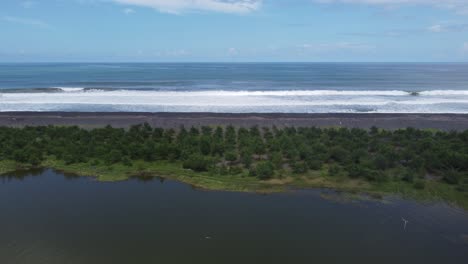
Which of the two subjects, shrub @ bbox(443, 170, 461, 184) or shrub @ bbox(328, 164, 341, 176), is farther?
shrub @ bbox(328, 164, 341, 176)

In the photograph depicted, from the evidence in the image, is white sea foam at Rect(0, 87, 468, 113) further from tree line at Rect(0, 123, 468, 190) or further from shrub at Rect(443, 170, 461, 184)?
shrub at Rect(443, 170, 461, 184)

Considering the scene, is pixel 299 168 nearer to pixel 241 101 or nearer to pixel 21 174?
pixel 21 174

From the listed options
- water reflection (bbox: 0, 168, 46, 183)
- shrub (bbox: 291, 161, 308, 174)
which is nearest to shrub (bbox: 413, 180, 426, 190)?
shrub (bbox: 291, 161, 308, 174)

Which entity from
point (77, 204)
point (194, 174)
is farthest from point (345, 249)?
point (77, 204)

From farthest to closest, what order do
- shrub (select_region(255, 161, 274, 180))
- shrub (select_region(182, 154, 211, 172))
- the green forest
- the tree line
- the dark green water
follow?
shrub (select_region(182, 154, 211, 172)) → the tree line → shrub (select_region(255, 161, 274, 180)) → the green forest → the dark green water

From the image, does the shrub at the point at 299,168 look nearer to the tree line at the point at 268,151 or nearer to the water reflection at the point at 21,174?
the tree line at the point at 268,151

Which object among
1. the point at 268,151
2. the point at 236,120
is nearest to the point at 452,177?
the point at 268,151
